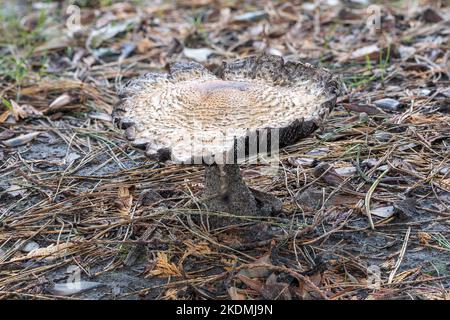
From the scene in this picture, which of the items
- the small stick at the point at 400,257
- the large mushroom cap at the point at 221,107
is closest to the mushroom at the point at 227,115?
the large mushroom cap at the point at 221,107

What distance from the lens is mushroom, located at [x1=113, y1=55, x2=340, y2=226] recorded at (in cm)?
255

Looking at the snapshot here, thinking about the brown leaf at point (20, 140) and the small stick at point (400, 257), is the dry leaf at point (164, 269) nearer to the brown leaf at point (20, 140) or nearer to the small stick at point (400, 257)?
the small stick at point (400, 257)

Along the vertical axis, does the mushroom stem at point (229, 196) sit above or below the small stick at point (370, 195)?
above

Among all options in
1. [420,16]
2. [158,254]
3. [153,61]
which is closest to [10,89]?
[153,61]

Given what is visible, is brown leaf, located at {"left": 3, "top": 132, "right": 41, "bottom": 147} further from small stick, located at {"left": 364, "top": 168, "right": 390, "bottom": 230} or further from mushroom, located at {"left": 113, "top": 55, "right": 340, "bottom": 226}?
small stick, located at {"left": 364, "top": 168, "right": 390, "bottom": 230}

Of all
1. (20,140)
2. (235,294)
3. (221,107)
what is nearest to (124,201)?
(221,107)

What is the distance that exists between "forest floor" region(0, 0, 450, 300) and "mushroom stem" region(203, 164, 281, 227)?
6cm

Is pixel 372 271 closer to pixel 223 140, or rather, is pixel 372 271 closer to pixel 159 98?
pixel 223 140

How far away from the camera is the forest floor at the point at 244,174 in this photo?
2699 mm

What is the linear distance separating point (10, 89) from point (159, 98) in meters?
2.06

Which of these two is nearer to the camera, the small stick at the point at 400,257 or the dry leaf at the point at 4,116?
the small stick at the point at 400,257

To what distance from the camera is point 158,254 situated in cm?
282

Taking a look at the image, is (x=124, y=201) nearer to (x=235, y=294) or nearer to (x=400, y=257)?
(x=235, y=294)

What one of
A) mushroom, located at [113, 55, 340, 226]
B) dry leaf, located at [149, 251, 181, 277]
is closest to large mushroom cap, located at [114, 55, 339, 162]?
mushroom, located at [113, 55, 340, 226]
